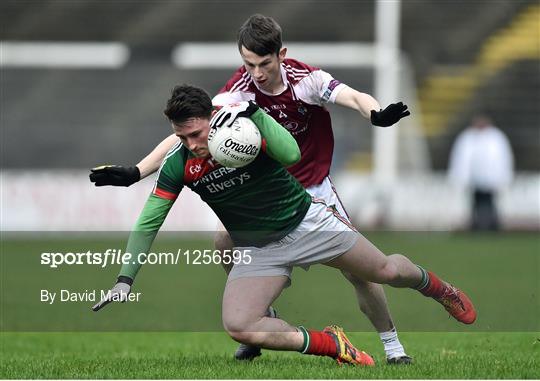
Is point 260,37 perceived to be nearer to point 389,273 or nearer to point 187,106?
point 187,106

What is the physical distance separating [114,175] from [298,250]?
45.1 inches

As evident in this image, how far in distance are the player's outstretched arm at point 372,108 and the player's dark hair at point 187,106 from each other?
1004 mm

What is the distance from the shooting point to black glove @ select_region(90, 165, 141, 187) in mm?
6637

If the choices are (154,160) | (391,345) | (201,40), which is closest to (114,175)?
(154,160)

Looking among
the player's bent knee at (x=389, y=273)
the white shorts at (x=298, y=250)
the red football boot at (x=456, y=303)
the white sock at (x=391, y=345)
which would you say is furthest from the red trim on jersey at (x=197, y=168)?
the red football boot at (x=456, y=303)

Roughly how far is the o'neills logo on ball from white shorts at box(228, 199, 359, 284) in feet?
2.37

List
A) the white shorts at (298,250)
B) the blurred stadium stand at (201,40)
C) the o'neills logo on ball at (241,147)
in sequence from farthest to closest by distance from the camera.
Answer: the blurred stadium stand at (201,40) → the white shorts at (298,250) → the o'neills logo on ball at (241,147)

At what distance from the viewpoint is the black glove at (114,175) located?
6.64m

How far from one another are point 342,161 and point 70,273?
1025 centimetres

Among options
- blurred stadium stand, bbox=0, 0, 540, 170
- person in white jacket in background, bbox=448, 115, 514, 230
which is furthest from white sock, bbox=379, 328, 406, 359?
blurred stadium stand, bbox=0, 0, 540, 170

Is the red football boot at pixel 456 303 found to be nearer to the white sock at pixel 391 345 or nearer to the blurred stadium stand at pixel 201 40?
the white sock at pixel 391 345

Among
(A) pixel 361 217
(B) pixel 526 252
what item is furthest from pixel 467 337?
(A) pixel 361 217

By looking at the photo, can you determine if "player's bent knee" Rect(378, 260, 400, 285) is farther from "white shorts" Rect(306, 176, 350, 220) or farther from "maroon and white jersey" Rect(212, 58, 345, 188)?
"maroon and white jersey" Rect(212, 58, 345, 188)

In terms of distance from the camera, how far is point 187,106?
6.18 metres
